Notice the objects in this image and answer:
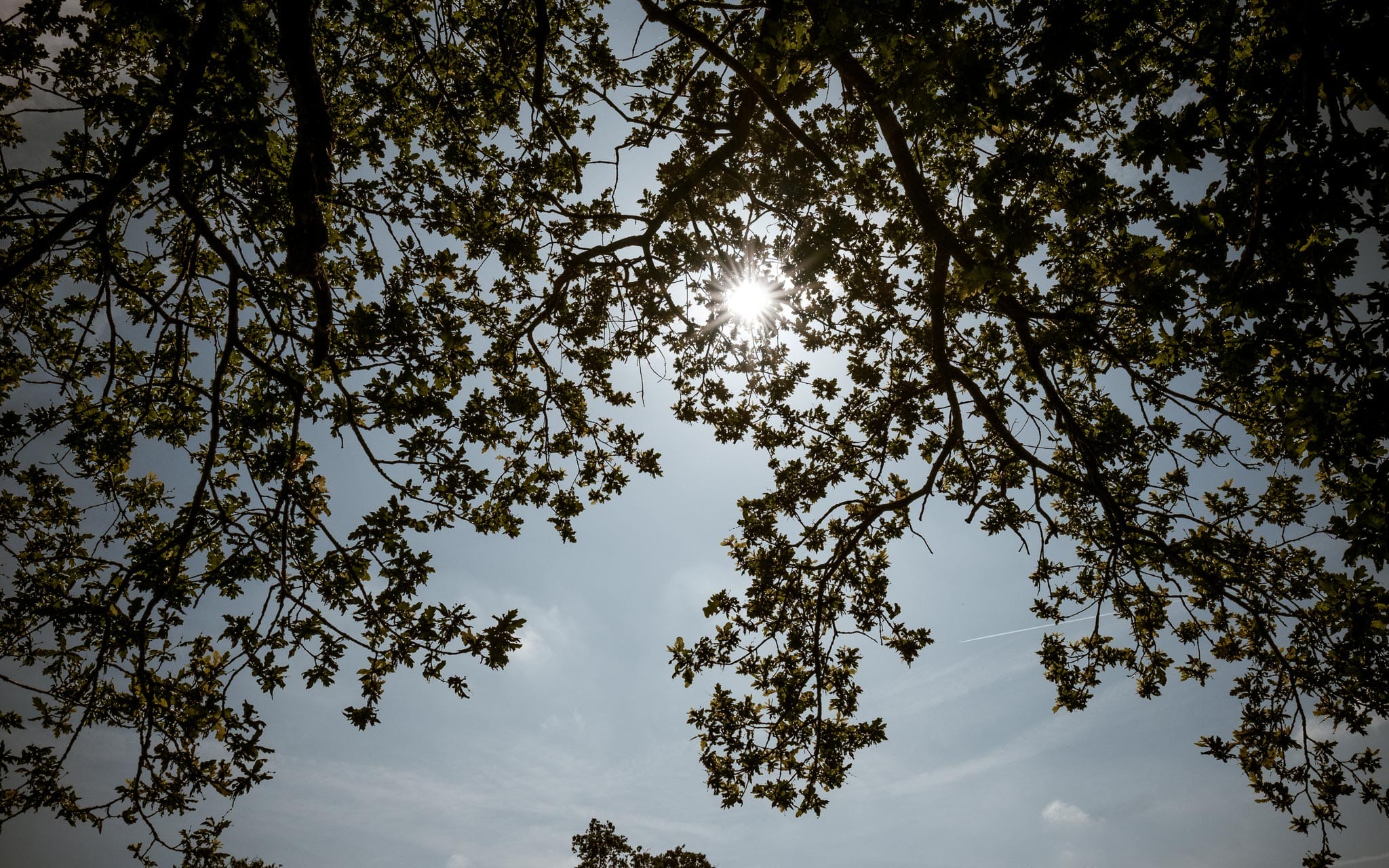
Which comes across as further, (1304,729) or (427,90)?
(427,90)

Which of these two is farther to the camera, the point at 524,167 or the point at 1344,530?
the point at 524,167

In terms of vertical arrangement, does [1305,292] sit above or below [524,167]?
below

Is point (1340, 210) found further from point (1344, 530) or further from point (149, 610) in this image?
point (149, 610)

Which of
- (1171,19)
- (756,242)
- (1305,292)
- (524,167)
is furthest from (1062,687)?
(524,167)

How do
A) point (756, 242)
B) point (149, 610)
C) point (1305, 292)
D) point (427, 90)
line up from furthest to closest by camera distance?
point (427, 90) < point (756, 242) < point (149, 610) < point (1305, 292)

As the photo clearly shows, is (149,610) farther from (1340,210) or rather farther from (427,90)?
(1340,210)

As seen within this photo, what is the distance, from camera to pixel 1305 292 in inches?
147

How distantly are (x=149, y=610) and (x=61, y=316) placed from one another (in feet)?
14.6

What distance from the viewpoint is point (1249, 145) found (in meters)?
4.00

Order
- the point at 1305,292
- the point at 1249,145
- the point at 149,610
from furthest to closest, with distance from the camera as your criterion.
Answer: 1. the point at 149,610
2. the point at 1249,145
3. the point at 1305,292

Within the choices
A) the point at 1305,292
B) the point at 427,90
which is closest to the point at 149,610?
the point at 427,90

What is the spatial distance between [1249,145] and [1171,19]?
393 cm

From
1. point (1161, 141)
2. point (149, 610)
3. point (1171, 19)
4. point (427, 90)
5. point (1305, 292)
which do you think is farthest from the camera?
point (427, 90)

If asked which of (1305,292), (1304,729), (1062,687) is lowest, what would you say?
(1304,729)
